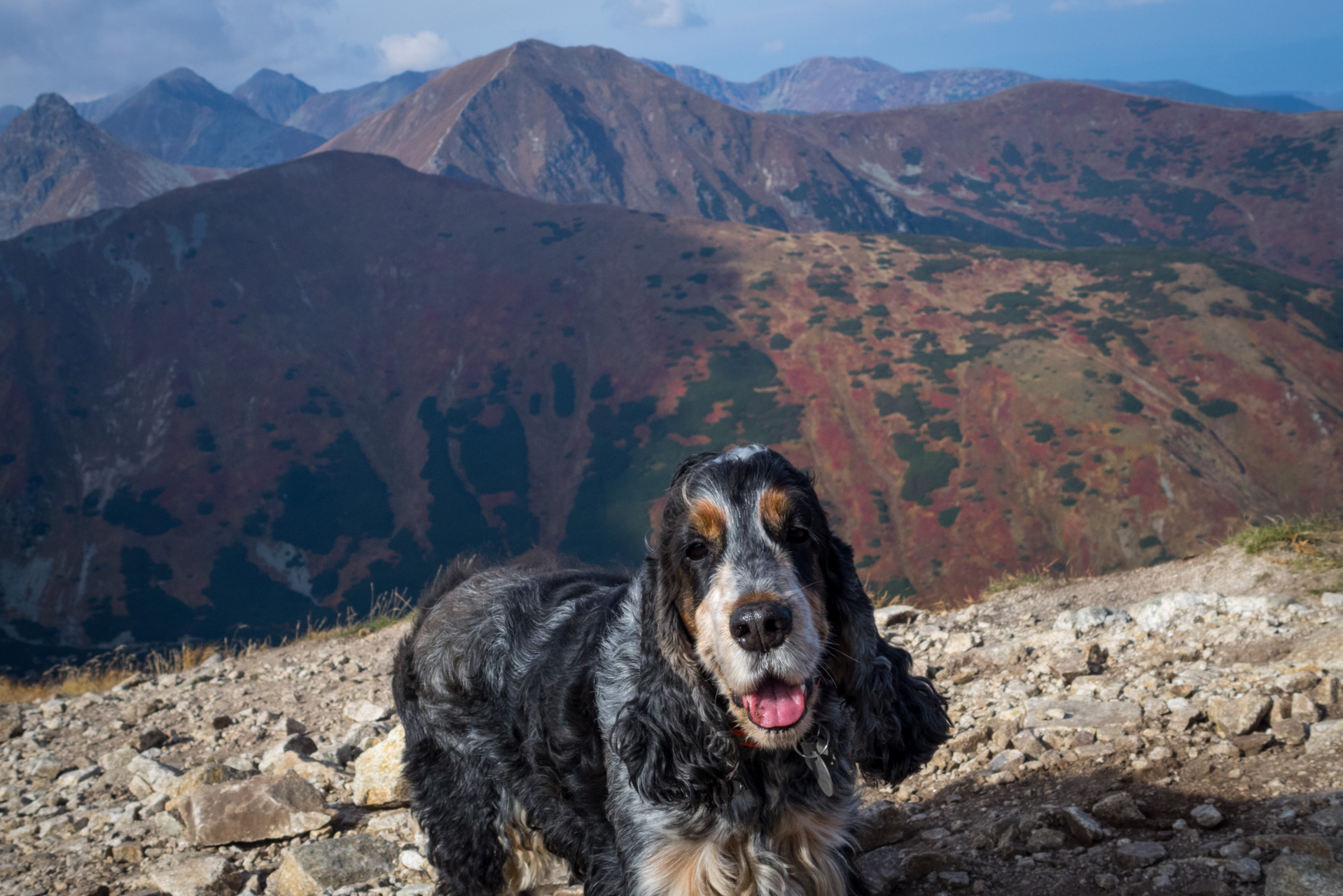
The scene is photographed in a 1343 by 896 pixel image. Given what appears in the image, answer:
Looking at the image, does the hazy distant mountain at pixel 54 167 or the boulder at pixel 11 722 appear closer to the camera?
the boulder at pixel 11 722

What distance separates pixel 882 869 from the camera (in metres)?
4.27

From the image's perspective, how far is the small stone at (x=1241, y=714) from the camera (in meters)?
4.54

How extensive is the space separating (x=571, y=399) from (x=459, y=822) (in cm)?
8766

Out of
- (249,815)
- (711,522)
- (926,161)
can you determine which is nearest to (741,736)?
(711,522)

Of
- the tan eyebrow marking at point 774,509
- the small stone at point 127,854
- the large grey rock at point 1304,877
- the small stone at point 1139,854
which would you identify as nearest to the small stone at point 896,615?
the small stone at point 1139,854

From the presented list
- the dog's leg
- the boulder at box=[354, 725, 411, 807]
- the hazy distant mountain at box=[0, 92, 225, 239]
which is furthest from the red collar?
the hazy distant mountain at box=[0, 92, 225, 239]

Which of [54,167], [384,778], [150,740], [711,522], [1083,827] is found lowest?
[150,740]

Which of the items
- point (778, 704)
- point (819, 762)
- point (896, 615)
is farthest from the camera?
point (896, 615)

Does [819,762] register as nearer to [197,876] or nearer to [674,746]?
[674,746]

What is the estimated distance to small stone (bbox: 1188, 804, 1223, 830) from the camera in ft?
12.8

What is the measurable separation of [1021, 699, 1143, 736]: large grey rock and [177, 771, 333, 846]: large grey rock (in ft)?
15.3

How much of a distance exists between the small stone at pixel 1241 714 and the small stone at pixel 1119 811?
86cm

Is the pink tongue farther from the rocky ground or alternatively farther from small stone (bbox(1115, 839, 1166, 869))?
small stone (bbox(1115, 839, 1166, 869))

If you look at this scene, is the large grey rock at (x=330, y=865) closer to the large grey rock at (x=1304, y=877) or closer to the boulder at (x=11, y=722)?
the large grey rock at (x=1304, y=877)
